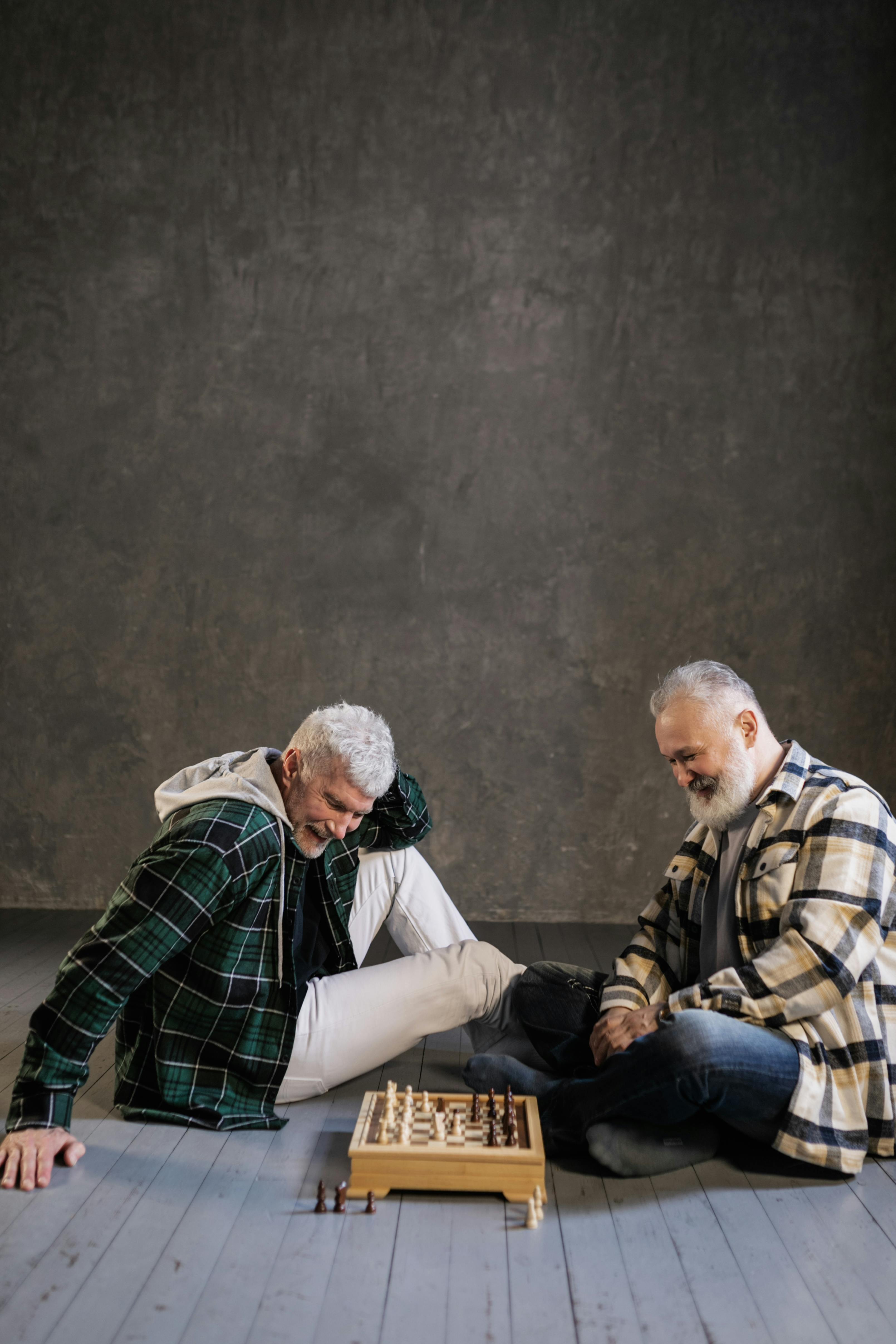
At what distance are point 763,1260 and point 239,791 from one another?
133 cm

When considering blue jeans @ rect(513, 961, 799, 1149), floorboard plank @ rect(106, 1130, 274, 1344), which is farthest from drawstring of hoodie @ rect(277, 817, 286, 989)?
blue jeans @ rect(513, 961, 799, 1149)

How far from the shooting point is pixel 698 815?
2.50 metres

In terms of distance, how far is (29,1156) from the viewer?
2.08 m

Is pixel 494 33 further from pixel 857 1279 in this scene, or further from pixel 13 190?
pixel 857 1279

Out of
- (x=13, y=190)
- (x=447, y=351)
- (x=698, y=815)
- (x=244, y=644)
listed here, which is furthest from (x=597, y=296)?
(x=698, y=815)

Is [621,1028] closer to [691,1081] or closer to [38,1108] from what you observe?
[691,1081]

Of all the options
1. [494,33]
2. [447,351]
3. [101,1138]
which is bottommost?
[101,1138]

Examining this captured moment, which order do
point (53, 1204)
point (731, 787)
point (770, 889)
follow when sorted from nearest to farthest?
point (53, 1204) < point (770, 889) < point (731, 787)

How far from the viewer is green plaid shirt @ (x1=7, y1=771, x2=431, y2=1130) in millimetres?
2066

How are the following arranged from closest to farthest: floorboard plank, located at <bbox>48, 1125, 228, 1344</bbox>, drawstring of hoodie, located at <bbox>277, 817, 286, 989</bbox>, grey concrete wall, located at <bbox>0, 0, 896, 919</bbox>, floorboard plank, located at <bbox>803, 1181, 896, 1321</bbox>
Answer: floorboard plank, located at <bbox>48, 1125, 228, 1344</bbox> → floorboard plank, located at <bbox>803, 1181, 896, 1321</bbox> → drawstring of hoodie, located at <bbox>277, 817, 286, 989</bbox> → grey concrete wall, located at <bbox>0, 0, 896, 919</bbox>

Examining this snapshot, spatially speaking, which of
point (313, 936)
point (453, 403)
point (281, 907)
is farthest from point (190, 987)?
point (453, 403)

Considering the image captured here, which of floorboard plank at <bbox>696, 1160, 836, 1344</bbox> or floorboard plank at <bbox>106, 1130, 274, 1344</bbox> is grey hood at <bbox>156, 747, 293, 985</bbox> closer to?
floorboard plank at <bbox>106, 1130, 274, 1344</bbox>

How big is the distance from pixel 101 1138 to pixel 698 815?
1471mm

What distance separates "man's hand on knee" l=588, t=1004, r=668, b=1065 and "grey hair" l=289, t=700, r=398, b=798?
27.3 inches
